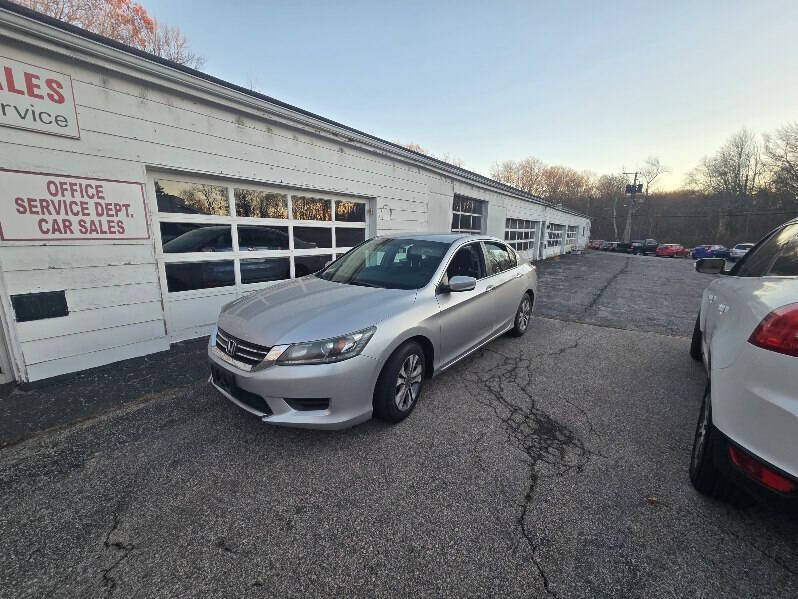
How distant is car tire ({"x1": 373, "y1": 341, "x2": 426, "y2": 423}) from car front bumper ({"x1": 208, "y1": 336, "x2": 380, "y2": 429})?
6.2 inches

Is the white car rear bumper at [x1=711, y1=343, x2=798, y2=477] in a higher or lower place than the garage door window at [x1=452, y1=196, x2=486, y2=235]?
lower

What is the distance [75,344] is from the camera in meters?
3.73

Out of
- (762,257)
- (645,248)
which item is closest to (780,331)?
(762,257)

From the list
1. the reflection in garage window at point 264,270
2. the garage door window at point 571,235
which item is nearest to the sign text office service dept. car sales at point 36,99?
the reflection in garage window at point 264,270

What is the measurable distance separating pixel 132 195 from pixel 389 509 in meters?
4.38

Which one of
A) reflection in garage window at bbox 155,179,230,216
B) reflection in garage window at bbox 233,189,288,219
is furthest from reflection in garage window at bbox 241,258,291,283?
reflection in garage window at bbox 155,179,230,216

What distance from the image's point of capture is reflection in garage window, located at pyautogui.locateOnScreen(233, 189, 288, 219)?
5.04 meters

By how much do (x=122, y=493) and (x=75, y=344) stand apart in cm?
254

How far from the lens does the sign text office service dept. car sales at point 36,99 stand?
10.2 ft

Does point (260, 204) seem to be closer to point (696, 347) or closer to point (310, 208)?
point (310, 208)

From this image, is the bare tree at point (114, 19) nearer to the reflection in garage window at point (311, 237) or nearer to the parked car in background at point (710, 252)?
the reflection in garage window at point (311, 237)

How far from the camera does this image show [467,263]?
389 cm

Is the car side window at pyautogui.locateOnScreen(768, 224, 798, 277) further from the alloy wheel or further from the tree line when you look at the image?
the tree line

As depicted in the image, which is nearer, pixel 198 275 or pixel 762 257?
pixel 762 257
